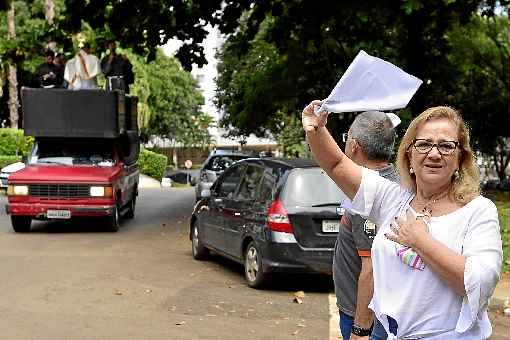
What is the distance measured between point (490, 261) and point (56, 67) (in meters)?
15.7

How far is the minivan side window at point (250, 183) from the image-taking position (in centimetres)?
995

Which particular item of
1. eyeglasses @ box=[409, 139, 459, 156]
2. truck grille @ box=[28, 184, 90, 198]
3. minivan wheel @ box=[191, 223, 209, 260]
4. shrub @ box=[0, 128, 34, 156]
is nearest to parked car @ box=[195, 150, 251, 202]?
truck grille @ box=[28, 184, 90, 198]

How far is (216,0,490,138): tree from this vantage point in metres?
17.8

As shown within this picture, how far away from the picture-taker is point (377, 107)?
2.86 metres

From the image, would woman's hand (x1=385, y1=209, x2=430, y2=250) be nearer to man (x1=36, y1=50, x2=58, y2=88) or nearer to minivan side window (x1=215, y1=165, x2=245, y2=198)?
minivan side window (x1=215, y1=165, x2=245, y2=198)

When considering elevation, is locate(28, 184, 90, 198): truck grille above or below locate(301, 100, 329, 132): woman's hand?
below

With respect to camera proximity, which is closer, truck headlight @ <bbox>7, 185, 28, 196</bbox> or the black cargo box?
truck headlight @ <bbox>7, 185, 28, 196</bbox>

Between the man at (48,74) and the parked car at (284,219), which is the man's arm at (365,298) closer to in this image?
the parked car at (284,219)

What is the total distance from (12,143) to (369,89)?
34.5 m

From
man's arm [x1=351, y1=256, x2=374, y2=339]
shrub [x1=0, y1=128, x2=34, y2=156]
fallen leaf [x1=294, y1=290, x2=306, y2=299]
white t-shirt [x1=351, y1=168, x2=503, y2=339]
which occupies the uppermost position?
white t-shirt [x1=351, y1=168, x2=503, y2=339]

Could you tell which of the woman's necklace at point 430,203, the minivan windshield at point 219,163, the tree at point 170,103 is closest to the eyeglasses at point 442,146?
the woman's necklace at point 430,203

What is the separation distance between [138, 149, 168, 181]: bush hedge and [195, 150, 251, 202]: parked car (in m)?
18.5

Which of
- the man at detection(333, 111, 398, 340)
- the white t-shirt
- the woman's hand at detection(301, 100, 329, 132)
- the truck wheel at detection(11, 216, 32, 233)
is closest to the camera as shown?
the white t-shirt

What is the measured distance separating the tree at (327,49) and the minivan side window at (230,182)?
6.62m
